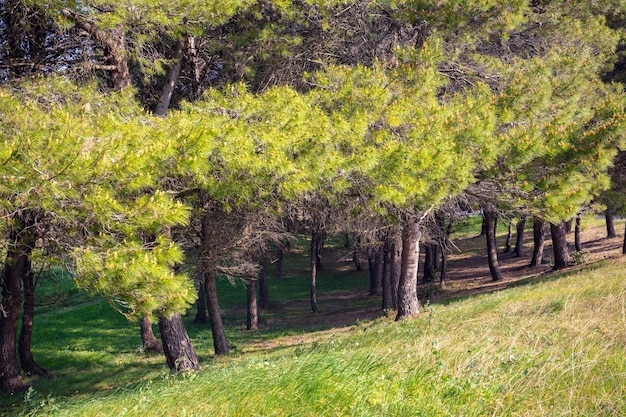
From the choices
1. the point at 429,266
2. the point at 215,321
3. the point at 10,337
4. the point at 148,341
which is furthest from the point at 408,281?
the point at 429,266

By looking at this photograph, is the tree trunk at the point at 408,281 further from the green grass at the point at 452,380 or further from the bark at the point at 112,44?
the green grass at the point at 452,380

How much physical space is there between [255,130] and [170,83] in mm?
4208

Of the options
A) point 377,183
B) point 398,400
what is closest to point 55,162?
point 398,400

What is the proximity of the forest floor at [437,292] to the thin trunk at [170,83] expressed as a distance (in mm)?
8316

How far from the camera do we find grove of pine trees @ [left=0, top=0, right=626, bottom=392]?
593 cm

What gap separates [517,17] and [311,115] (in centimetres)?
576

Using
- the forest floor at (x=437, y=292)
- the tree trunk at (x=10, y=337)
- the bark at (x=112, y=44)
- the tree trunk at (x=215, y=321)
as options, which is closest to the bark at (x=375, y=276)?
the forest floor at (x=437, y=292)

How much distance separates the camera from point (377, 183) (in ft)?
28.6

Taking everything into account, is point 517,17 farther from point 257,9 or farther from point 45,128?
point 45,128

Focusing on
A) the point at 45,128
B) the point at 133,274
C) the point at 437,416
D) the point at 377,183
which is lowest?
the point at 437,416

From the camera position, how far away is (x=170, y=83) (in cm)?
Answer: 1086

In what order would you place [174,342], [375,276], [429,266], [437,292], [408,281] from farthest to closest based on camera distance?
[375,276], [429,266], [437,292], [408,281], [174,342]

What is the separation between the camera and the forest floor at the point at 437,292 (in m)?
19.0

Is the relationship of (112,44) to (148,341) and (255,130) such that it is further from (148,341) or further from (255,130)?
(148,341)
